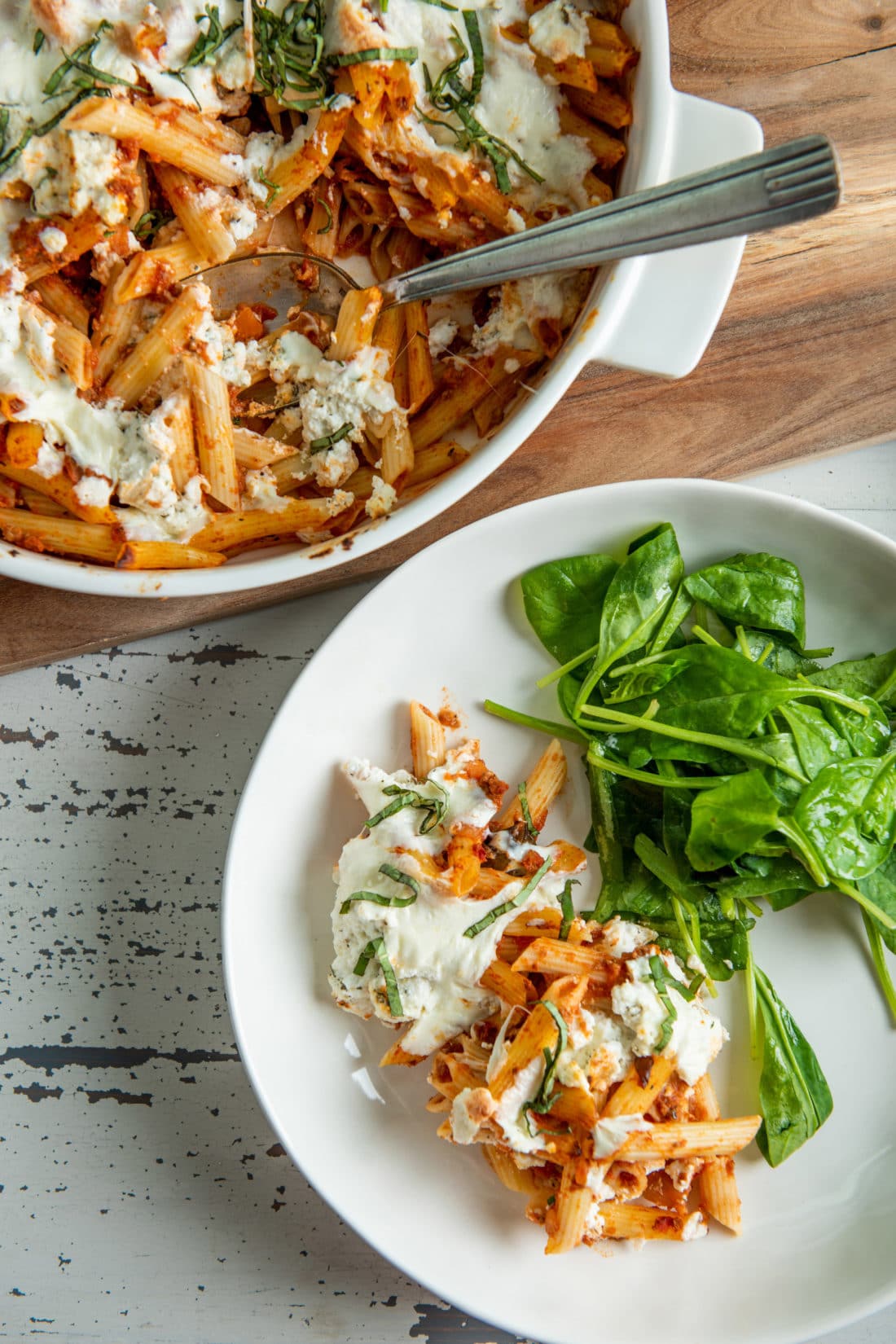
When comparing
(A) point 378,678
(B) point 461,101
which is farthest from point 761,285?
(A) point 378,678

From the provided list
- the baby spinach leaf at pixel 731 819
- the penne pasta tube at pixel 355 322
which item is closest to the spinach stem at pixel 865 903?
the baby spinach leaf at pixel 731 819

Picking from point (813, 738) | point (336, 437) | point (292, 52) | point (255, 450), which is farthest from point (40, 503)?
point (813, 738)

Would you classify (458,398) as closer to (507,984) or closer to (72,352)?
(72,352)

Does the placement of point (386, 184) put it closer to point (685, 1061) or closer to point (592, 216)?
point (592, 216)

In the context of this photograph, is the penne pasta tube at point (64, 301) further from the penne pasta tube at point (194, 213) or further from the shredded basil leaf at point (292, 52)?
the shredded basil leaf at point (292, 52)

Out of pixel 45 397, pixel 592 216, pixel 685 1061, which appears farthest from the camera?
pixel 685 1061

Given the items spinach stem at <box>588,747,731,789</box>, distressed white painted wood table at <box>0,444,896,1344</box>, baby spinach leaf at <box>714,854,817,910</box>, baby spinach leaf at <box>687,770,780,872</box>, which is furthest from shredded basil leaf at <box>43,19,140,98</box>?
baby spinach leaf at <box>714,854,817,910</box>
